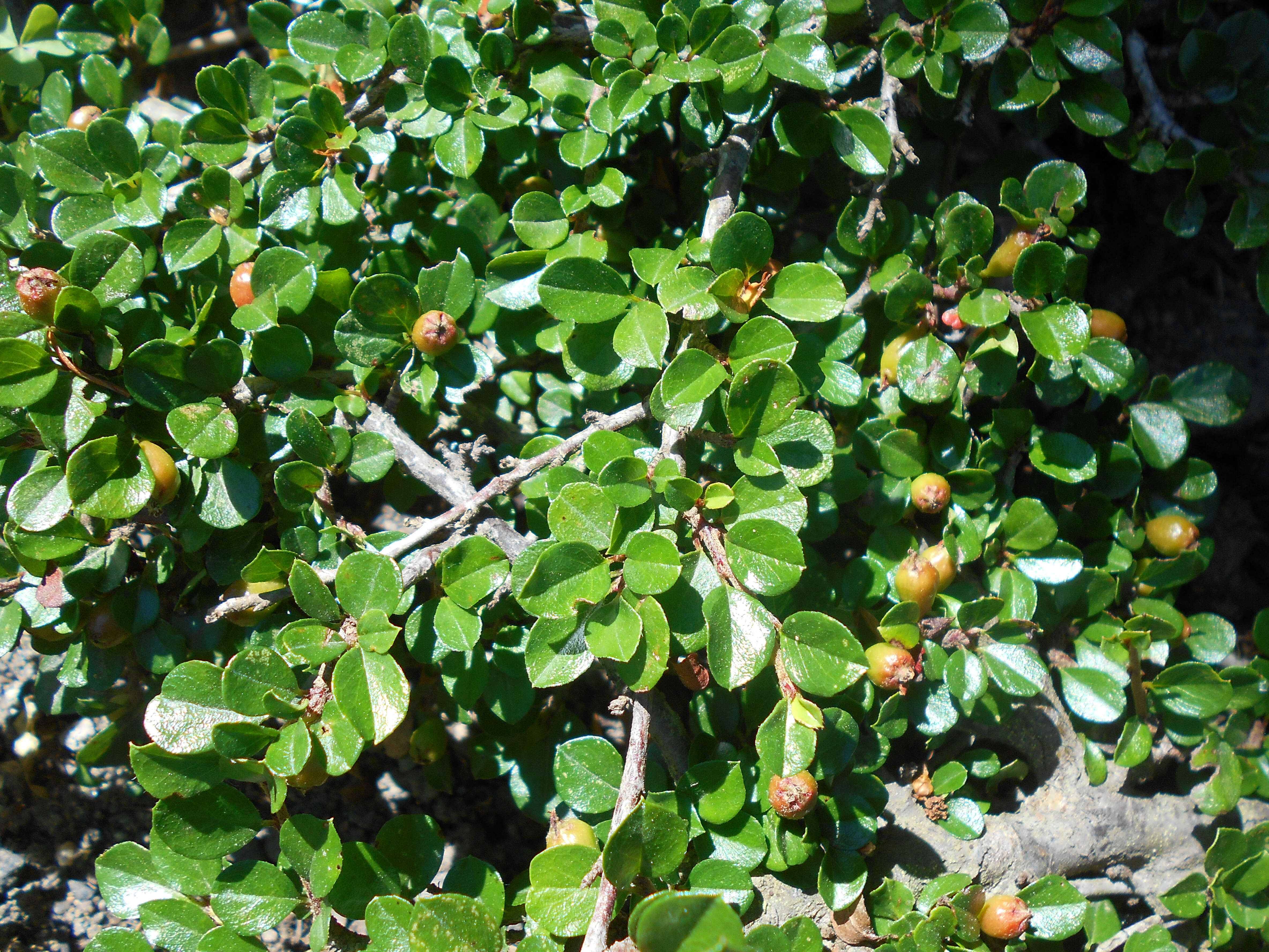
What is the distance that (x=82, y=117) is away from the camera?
1776mm

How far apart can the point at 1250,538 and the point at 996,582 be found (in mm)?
1306

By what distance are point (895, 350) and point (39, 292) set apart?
4.69ft

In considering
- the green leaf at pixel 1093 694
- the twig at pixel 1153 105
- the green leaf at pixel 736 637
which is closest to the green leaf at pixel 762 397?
the green leaf at pixel 736 637

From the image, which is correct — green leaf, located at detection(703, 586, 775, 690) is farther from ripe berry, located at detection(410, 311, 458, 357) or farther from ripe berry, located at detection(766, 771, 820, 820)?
ripe berry, located at detection(410, 311, 458, 357)

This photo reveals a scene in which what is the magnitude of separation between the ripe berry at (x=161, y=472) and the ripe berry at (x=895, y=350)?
1.28 m

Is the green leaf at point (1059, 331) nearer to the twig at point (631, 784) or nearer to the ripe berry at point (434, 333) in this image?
the twig at point (631, 784)

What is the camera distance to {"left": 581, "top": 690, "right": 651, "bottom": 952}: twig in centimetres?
112

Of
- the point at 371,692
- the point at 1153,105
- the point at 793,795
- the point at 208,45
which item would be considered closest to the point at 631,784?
the point at 793,795

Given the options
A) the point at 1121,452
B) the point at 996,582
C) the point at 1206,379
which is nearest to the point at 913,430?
the point at 996,582

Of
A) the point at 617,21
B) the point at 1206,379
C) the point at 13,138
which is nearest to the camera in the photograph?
the point at 617,21

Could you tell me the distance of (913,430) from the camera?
62.4 inches

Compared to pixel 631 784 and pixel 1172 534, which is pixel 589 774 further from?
pixel 1172 534

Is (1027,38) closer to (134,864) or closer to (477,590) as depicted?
(477,590)

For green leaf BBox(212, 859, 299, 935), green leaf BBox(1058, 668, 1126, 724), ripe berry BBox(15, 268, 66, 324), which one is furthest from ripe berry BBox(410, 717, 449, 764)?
green leaf BBox(1058, 668, 1126, 724)
